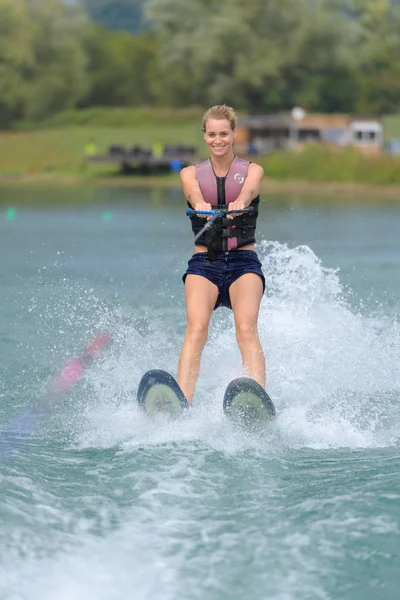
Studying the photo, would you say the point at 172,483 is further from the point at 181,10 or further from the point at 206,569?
the point at 181,10

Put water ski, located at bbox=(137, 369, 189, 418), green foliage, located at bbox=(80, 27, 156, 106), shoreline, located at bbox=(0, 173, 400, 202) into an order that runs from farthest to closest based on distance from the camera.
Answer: green foliage, located at bbox=(80, 27, 156, 106) < shoreline, located at bbox=(0, 173, 400, 202) < water ski, located at bbox=(137, 369, 189, 418)

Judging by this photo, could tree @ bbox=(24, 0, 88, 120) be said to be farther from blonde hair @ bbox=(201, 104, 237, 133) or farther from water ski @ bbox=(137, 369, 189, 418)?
water ski @ bbox=(137, 369, 189, 418)

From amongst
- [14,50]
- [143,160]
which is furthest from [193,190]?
[14,50]

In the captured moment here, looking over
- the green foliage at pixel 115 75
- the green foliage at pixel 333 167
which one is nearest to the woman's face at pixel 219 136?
the green foliage at pixel 333 167

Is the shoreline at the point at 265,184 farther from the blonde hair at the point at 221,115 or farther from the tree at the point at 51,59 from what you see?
the blonde hair at the point at 221,115

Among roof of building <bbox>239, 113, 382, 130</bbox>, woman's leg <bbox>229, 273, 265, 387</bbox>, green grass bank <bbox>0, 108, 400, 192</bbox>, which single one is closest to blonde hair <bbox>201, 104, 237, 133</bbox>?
woman's leg <bbox>229, 273, 265, 387</bbox>

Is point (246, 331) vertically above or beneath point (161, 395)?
above

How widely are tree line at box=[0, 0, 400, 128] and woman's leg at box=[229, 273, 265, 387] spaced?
65645 mm

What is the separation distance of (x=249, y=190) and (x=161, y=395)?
134cm

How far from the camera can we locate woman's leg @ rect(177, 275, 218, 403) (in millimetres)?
6422

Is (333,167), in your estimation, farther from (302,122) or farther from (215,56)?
(215,56)

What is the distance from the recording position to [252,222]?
6.64 meters

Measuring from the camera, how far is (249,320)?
6.53m

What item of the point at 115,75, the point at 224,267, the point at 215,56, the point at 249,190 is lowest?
the point at 224,267
